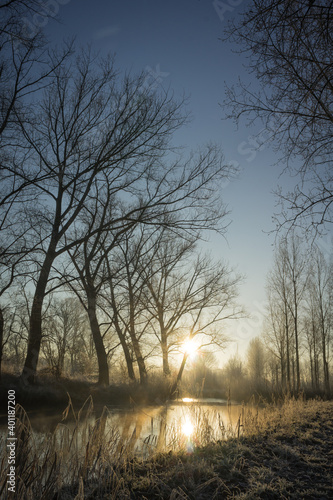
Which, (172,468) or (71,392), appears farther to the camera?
(71,392)

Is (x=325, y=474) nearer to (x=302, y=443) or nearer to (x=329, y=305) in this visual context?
(x=302, y=443)

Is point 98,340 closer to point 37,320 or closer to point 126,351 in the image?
point 126,351

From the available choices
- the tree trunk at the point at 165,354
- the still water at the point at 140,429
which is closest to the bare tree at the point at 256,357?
the tree trunk at the point at 165,354

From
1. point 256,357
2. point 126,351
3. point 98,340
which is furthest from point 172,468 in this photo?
point 256,357

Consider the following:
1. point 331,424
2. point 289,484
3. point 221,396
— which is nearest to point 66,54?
point 289,484

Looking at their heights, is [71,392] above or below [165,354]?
→ below

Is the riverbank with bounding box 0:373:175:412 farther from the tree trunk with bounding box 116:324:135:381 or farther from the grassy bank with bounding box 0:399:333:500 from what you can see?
the grassy bank with bounding box 0:399:333:500

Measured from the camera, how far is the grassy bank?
2.83 m

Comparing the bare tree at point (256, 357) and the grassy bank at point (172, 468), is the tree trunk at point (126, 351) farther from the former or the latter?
the bare tree at point (256, 357)

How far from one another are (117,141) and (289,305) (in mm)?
16215

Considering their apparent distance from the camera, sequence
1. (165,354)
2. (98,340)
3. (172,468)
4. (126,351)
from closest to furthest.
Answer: (172,468) < (98,340) < (126,351) < (165,354)

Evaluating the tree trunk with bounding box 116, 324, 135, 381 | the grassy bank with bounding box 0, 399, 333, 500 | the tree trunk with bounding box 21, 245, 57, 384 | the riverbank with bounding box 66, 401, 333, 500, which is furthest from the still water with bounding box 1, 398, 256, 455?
the tree trunk with bounding box 116, 324, 135, 381

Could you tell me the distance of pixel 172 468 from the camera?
11.9 ft

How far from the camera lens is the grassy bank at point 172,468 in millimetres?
2830
